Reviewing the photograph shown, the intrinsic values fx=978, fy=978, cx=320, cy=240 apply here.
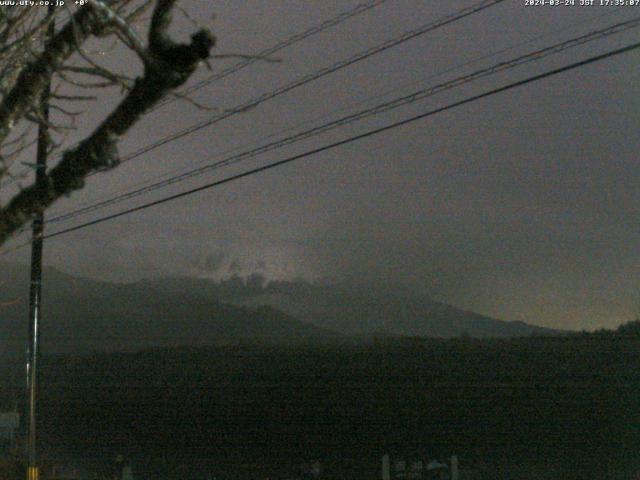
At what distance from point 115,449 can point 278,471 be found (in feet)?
35.7

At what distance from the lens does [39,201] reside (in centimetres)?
489

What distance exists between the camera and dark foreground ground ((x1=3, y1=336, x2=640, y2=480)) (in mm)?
36000

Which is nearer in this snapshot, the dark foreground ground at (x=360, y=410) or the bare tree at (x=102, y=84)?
the bare tree at (x=102, y=84)

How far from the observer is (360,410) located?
49000 mm

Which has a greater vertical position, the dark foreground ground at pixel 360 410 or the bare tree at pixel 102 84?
the bare tree at pixel 102 84

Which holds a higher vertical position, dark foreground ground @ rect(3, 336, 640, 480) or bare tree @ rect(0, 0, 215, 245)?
bare tree @ rect(0, 0, 215, 245)

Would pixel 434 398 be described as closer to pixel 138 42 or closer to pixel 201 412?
pixel 201 412

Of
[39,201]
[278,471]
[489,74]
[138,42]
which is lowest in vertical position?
[278,471]

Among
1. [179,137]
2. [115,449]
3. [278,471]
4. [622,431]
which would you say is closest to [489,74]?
[179,137]

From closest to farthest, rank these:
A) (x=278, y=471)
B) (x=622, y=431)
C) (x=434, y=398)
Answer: (x=278, y=471) < (x=622, y=431) < (x=434, y=398)

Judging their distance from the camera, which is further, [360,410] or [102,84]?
[360,410]

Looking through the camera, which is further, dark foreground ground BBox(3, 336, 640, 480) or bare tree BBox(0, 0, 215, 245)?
dark foreground ground BBox(3, 336, 640, 480)

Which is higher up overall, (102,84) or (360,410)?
(102,84)

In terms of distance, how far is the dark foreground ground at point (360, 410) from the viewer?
36000mm
